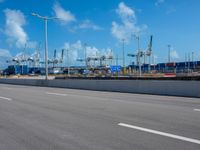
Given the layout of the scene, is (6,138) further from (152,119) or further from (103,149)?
(152,119)

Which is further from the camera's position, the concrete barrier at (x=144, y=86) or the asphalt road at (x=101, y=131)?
the concrete barrier at (x=144, y=86)

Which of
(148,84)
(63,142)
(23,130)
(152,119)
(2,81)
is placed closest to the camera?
(63,142)

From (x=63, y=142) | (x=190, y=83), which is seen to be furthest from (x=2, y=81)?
(x=63, y=142)

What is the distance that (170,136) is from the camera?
22.9 ft

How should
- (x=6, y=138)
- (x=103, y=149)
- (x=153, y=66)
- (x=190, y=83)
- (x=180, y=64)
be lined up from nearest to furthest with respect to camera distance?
(x=103, y=149) < (x=6, y=138) < (x=190, y=83) < (x=180, y=64) < (x=153, y=66)

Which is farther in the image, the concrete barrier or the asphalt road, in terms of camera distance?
the concrete barrier

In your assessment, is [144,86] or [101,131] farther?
[144,86]

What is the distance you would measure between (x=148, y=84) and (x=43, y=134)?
16.0m

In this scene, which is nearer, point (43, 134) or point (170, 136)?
point (170, 136)

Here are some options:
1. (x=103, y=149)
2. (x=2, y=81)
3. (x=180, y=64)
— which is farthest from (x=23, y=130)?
(x=180, y=64)

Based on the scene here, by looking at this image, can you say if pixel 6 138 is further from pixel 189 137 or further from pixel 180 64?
pixel 180 64

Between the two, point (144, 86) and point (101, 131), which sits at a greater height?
point (144, 86)

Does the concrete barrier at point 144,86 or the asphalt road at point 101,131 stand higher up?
the concrete barrier at point 144,86

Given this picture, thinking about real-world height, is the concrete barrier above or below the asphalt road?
above
